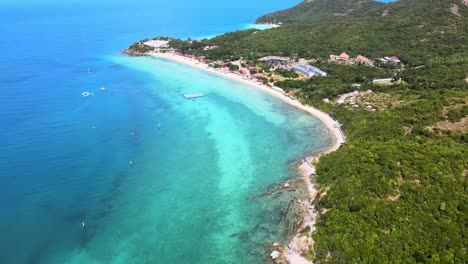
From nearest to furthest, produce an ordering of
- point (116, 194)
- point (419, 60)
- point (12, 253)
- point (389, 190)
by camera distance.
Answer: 1. point (12, 253)
2. point (389, 190)
3. point (116, 194)
4. point (419, 60)

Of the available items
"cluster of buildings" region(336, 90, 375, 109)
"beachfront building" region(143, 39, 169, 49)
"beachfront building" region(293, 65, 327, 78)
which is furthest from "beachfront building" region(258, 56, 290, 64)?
"beachfront building" region(143, 39, 169, 49)

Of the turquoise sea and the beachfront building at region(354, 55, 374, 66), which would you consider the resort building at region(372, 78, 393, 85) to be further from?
the turquoise sea

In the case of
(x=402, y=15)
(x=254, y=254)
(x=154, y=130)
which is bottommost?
(x=254, y=254)

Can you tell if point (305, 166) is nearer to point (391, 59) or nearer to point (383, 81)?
point (383, 81)

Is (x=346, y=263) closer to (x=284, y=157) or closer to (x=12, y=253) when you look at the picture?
(x=284, y=157)

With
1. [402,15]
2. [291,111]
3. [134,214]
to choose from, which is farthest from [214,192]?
[402,15]

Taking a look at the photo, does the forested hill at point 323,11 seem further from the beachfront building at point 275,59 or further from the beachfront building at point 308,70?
the beachfront building at point 308,70

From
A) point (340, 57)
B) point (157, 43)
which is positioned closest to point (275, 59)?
point (340, 57)
